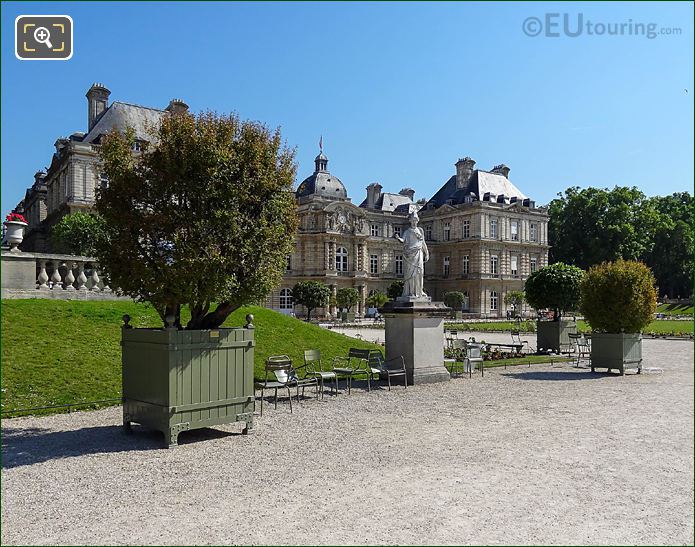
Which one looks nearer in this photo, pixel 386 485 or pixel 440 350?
pixel 386 485

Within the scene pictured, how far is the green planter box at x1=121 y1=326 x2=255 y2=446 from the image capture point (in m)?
7.53

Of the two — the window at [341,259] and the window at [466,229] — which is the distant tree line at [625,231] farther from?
the window at [341,259]

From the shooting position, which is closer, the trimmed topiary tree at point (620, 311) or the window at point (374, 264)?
the trimmed topiary tree at point (620, 311)

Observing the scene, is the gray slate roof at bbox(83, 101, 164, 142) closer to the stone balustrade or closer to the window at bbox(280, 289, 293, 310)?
the window at bbox(280, 289, 293, 310)

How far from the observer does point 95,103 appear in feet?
154

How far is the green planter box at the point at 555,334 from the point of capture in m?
20.2

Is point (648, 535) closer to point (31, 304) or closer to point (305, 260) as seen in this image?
point (31, 304)

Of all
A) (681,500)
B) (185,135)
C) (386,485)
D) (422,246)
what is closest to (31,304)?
(185,135)

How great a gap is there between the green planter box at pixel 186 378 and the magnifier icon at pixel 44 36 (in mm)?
3835

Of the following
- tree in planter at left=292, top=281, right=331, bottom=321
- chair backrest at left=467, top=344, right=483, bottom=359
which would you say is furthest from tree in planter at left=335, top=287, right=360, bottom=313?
chair backrest at left=467, top=344, right=483, bottom=359

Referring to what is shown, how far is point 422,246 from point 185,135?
23.3 ft

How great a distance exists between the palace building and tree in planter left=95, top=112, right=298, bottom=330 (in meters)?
42.6

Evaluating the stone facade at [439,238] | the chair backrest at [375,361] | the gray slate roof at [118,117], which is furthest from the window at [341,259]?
the chair backrest at [375,361]

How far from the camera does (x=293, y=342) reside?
15.4m
